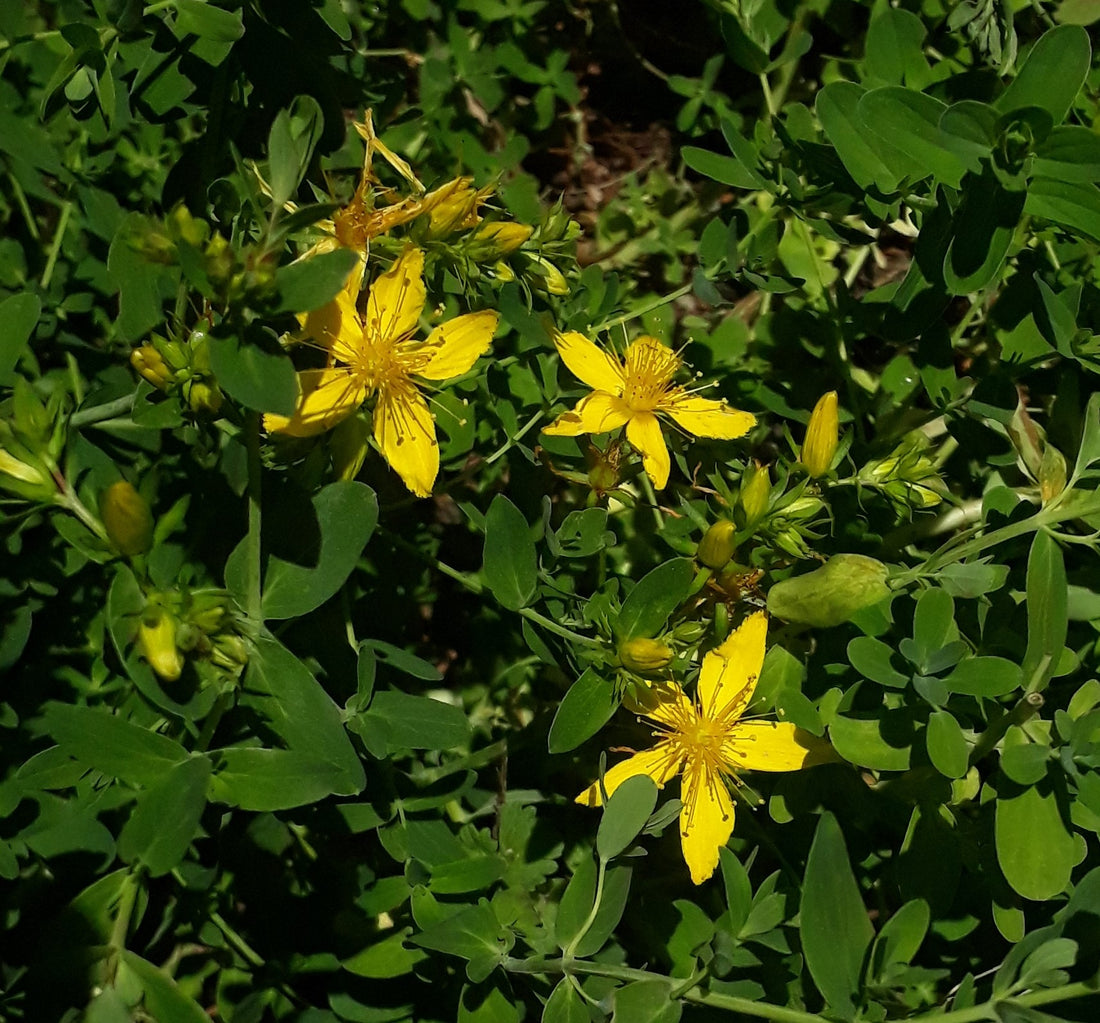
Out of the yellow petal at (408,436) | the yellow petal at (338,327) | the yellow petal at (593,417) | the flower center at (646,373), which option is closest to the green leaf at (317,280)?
the yellow petal at (338,327)

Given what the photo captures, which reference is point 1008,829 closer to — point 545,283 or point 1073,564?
point 1073,564

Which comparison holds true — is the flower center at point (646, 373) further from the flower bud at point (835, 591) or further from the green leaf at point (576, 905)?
the green leaf at point (576, 905)

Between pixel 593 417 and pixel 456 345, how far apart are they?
0.23 meters

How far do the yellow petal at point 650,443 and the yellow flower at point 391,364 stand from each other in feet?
0.86

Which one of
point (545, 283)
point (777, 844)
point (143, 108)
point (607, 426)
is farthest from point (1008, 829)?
point (143, 108)

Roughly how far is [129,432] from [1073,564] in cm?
163

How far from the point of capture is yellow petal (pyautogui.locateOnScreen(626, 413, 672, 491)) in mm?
1458

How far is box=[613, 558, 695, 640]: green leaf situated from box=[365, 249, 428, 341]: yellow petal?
0.47m

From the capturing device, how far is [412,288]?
1309 millimetres

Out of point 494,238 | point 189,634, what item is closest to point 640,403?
point 494,238

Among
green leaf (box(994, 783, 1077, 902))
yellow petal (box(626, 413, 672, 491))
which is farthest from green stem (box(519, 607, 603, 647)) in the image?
green leaf (box(994, 783, 1077, 902))

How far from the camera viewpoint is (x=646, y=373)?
1510mm

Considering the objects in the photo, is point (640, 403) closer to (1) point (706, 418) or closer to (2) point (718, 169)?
(1) point (706, 418)

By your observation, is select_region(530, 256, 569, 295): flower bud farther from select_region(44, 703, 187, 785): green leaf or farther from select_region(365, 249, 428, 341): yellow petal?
select_region(44, 703, 187, 785): green leaf
